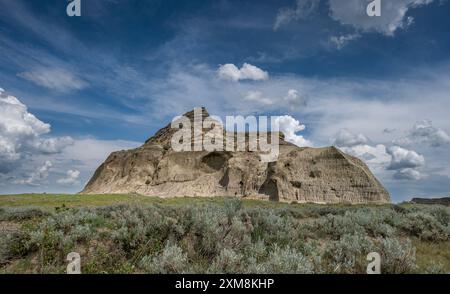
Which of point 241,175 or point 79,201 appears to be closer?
point 79,201

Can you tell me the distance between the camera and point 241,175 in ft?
206

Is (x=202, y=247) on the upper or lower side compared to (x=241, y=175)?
lower

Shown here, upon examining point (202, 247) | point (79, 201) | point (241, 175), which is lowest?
point (79, 201)

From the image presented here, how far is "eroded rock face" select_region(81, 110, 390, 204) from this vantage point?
54.5m

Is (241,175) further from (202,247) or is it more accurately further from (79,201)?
(202,247)

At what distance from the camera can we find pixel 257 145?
70.2 metres

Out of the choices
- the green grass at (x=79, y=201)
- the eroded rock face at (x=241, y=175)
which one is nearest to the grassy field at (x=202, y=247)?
the green grass at (x=79, y=201)

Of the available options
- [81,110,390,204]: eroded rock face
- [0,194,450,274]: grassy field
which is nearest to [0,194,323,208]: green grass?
[0,194,450,274]: grassy field

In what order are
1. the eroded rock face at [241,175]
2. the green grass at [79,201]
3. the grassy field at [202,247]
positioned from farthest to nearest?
the eroded rock face at [241,175]
the green grass at [79,201]
the grassy field at [202,247]

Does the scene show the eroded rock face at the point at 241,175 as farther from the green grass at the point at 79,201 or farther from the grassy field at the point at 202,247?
the grassy field at the point at 202,247

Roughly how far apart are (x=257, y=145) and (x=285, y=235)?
61.8 metres

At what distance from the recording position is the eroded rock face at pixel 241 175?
5447 cm

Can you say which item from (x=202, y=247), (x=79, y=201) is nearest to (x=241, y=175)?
(x=79, y=201)
